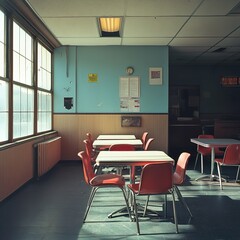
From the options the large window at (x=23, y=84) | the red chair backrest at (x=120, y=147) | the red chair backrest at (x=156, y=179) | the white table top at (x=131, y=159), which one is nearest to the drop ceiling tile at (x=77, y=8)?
the large window at (x=23, y=84)

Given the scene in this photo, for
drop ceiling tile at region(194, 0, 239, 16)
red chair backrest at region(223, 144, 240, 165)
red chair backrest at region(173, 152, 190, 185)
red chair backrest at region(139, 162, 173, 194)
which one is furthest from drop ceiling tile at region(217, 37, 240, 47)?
red chair backrest at region(139, 162, 173, 194)

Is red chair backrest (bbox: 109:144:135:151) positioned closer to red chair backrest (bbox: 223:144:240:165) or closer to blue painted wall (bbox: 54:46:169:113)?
red chair backrest (bbox: 223:144:240:165)

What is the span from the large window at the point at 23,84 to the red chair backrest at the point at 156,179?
2.35 meters

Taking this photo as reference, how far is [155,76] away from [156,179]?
16.1 ft

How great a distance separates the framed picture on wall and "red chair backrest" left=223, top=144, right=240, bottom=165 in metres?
3.03

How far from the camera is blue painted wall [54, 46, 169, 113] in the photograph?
25.5 feet

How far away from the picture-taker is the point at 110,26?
6.35m

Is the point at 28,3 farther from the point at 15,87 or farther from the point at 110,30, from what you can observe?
the point at 110,30

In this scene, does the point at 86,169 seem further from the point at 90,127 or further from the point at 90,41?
the point at 90,41

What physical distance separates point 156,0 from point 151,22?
113cm

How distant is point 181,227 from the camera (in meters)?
3.45

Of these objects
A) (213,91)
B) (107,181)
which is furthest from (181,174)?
(213,91)

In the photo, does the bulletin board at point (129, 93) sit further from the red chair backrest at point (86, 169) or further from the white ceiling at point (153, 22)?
the red chair backrest at point (86, 169)

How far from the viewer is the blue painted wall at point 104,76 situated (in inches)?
306
